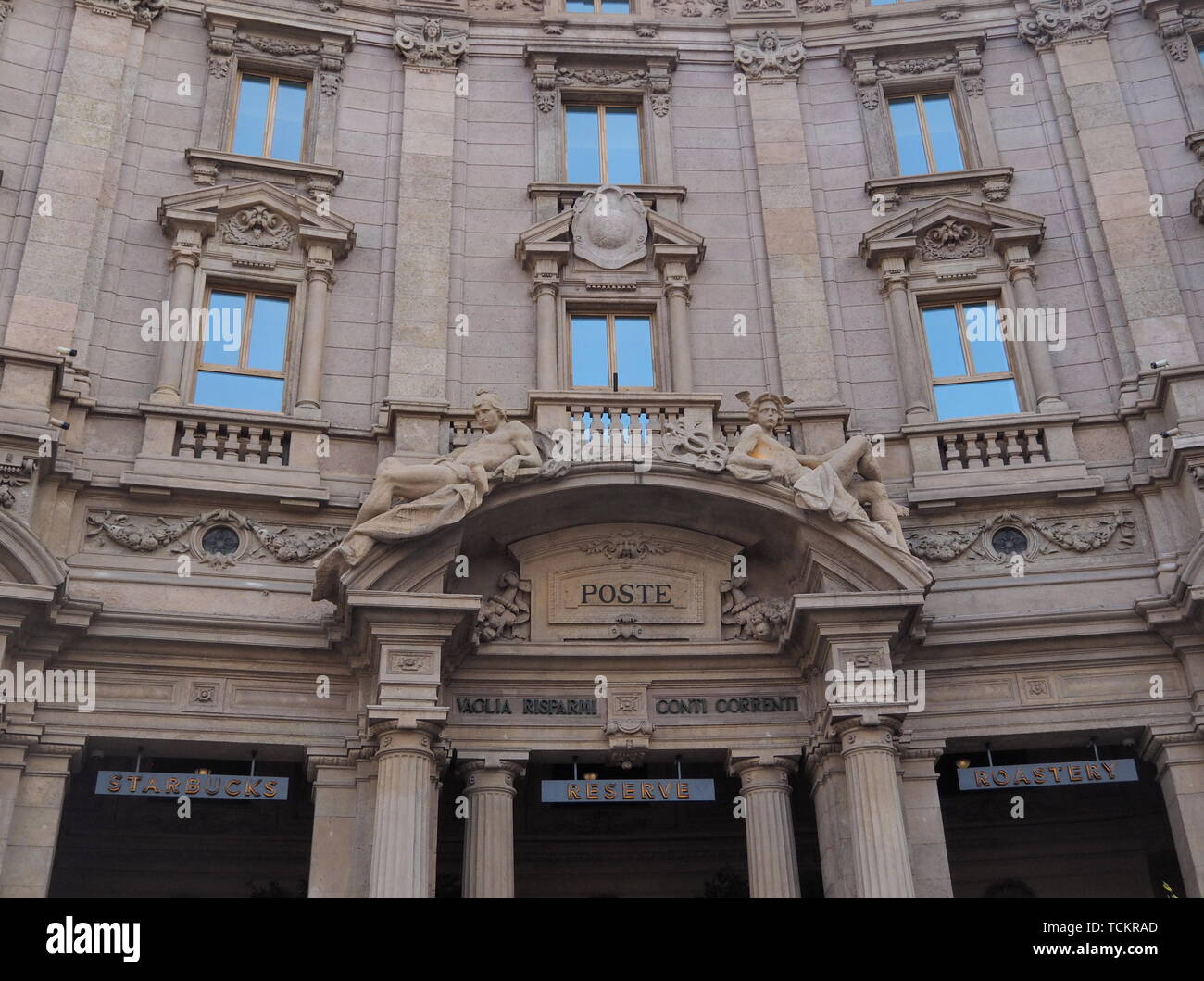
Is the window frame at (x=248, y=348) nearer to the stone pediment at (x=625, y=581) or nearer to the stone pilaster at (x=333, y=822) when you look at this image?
the stone pediment at (x=625, y=581)

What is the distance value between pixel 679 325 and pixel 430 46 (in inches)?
239

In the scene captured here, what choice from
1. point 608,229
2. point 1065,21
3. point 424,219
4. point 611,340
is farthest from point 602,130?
point 1065,21

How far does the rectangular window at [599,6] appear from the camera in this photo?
74.5ft

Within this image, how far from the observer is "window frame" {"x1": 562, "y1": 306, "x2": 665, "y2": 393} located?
1933 centimetres

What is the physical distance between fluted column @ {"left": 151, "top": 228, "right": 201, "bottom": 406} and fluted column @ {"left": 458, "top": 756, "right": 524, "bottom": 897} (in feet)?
19.9

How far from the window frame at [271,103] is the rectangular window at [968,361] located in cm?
938

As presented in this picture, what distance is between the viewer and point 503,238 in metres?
20.2

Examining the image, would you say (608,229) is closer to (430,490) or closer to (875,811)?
(430,490)

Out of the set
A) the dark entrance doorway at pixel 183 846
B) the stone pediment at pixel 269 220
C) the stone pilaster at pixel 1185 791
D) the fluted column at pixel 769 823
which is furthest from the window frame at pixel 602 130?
the stone pilaster at pixel 1185 791

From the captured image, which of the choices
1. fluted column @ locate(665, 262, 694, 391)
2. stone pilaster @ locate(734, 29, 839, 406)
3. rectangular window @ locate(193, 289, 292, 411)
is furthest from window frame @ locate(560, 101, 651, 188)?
rectangular window @ locate(193, 289, 292, 411)

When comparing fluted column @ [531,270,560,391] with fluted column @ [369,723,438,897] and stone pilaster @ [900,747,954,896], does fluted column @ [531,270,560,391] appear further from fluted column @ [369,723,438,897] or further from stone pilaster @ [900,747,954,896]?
stone pilaster @ [900,747,954,896]
